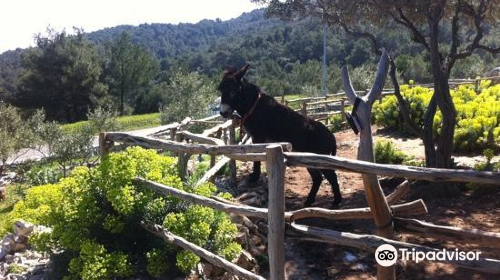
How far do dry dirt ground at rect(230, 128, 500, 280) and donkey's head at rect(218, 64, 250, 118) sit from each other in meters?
1.51

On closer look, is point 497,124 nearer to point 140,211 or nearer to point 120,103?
point 140,211

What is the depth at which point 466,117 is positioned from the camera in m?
9.57

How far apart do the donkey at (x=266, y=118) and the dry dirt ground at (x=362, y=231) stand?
71 centimetres

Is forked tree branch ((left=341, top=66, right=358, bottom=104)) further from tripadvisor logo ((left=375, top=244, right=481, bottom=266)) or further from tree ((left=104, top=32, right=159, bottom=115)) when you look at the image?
tree ((left=104, top=32, right=159, bottom=115))

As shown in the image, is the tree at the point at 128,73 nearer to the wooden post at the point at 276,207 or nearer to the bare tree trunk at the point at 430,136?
the bare tree trunk at the point at 430,136

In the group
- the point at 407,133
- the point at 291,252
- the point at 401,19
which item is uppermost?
the point at 401,19

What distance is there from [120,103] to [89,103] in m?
4.80

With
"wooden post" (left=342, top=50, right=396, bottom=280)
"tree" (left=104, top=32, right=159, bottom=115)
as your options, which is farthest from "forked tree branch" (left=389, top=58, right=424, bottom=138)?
"tree" (left=104, top=32, right=159, bottom=115)

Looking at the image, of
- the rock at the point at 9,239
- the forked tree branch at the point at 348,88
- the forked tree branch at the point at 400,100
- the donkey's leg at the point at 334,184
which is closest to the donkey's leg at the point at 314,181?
the donkey's leg at the point at 334,184

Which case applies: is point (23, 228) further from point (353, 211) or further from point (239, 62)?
point (239, 62)

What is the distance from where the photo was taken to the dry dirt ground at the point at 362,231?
4.44 m

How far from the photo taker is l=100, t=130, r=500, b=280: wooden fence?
8.04ft

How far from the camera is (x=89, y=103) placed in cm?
3350

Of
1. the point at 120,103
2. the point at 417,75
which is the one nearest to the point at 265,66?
the point at 120,103
